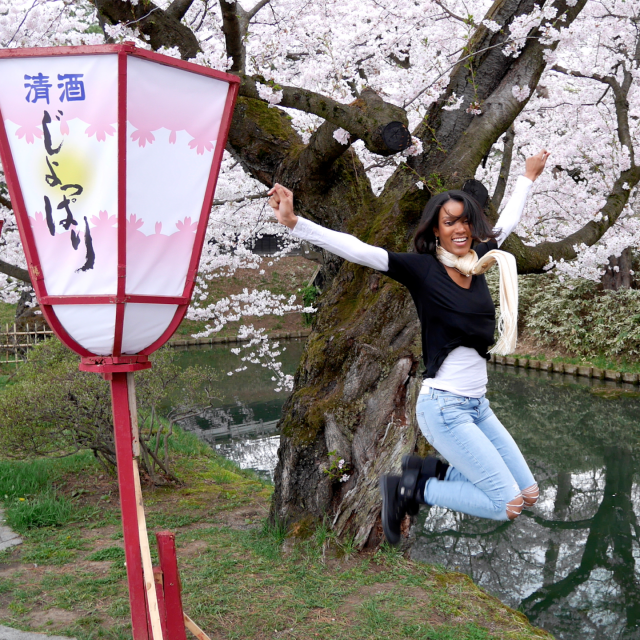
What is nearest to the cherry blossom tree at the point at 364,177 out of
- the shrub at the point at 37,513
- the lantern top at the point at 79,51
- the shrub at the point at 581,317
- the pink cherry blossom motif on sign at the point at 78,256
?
the lantern top at the point at 79,51

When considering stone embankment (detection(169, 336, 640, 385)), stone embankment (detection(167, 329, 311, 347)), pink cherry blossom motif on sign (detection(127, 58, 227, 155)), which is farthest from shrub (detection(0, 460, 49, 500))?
stone embankment (detection(167, 329, 311, 347))

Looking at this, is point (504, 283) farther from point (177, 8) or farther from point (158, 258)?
point (177, 8)

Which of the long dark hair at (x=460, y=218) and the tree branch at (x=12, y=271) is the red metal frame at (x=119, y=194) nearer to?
the long dark hair at (x=460, y=218)

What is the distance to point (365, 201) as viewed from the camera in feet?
15.9

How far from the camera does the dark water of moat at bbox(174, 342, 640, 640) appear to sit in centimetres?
545

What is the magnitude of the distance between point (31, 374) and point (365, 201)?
4.69 metres

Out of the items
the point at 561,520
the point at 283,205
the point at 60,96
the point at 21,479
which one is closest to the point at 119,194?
the point at 60,96

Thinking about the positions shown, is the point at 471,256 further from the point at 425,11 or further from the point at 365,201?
the point at 425,11

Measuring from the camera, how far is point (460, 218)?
2.53 m

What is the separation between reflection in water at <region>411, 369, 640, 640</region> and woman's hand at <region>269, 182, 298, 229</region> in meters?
4.39

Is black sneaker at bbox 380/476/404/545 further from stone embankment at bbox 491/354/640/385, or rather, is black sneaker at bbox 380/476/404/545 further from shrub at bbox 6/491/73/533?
stone embankment at bbox 491/354/640/385

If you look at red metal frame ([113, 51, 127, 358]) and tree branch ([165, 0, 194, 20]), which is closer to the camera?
red metal frame ([113, 51, 127, 358])

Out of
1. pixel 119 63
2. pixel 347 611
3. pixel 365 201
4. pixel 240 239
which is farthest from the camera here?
pixel 240 239

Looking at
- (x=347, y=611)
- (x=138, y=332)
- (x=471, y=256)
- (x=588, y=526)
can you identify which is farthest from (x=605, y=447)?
(x=138, y=332)
